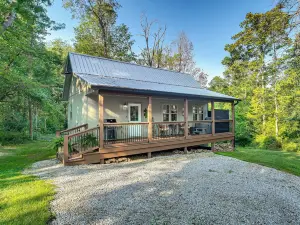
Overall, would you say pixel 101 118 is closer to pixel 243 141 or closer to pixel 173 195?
pixel 173 195

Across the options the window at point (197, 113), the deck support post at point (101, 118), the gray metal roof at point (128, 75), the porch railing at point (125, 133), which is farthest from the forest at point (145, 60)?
the porch railing at point (125, 133)

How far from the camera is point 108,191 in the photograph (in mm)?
4367

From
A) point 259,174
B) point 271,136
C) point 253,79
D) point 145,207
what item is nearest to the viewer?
point 145,207

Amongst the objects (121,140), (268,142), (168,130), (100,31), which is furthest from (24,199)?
(100,31)

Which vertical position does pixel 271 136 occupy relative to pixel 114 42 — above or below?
below

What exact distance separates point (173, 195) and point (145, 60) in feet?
79.2

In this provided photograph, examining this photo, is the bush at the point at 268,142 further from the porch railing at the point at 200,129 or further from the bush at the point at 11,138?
the bush at the point at 11,138

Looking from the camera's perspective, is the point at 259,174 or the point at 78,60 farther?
the point at 78,60

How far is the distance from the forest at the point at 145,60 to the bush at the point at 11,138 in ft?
0.25

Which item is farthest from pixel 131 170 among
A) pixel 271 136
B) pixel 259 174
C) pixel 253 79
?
pixel 253 79

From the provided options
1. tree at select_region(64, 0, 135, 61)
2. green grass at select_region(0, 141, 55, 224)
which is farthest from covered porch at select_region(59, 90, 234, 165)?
tree at select_region(64, 0, 135, 61)

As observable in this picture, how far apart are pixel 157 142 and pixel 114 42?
774 inches

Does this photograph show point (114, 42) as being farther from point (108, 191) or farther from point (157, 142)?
point (108, 191)

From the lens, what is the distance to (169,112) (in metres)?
11.9
